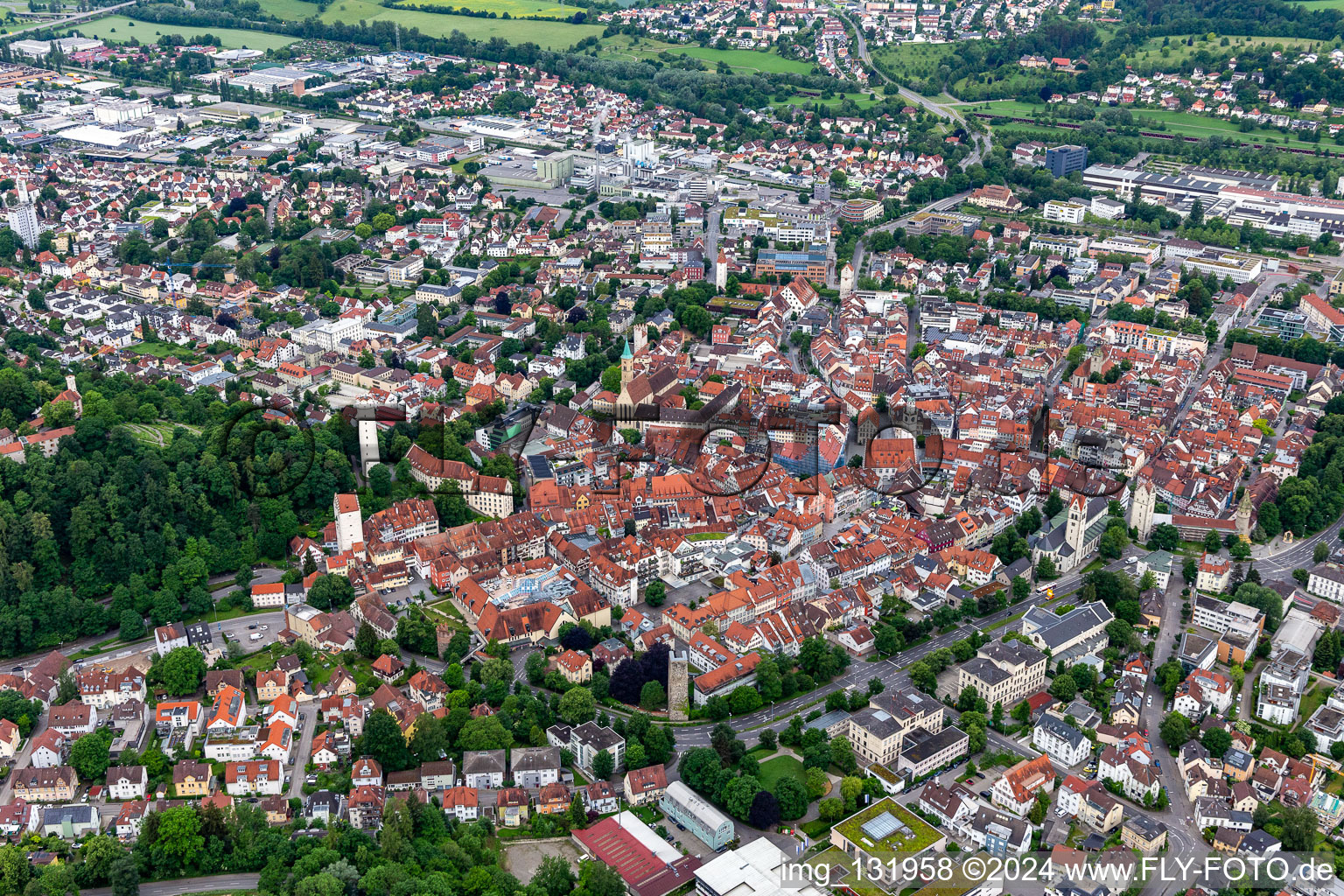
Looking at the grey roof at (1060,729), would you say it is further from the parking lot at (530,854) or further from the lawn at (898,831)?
the parking lot at (530,854)

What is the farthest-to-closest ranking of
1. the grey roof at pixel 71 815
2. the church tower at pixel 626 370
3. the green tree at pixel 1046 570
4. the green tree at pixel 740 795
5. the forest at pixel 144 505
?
the church tower at pixel 626 370 < the green tree at pixel 1046 570 < the forest at pixel 144 505 < the green tree at pixel 740 795 < the grey roof at pixel 71 815

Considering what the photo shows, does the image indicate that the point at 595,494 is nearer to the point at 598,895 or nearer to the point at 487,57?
the point at 598,895

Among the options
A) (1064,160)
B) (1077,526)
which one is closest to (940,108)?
(1064,160)

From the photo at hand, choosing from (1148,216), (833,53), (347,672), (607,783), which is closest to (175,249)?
(347,672)

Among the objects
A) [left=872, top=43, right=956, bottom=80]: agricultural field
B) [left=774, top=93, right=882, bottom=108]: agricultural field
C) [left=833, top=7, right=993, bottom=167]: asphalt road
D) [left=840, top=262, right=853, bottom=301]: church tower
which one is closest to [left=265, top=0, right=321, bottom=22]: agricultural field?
[left=774, top=93, right=882, bottom=108]: agricultural field

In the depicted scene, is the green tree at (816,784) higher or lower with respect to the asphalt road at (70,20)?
lower

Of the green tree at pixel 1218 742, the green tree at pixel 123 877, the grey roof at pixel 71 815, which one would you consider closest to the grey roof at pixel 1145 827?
the green tree at pixel 1218 742

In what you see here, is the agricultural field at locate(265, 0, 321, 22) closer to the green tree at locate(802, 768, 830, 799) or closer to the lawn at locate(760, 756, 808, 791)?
the lawn at locate(760, 756, 808, 791)

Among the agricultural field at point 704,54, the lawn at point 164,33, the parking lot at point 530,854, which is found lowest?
the parking lot at point 530,854
